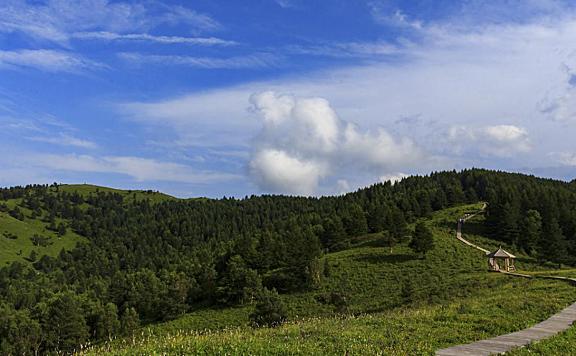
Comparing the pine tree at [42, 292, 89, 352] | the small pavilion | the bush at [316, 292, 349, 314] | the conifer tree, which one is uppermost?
the conifer tree

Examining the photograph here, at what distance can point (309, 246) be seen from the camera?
295 feet

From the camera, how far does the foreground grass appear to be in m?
12.4

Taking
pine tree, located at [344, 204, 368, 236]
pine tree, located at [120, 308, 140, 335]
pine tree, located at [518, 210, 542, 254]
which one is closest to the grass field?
pine tree, located at [120, 308, 140, 335]

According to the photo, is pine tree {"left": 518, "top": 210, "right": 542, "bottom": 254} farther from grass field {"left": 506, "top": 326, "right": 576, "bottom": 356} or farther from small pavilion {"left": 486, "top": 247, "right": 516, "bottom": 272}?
grass field {"left": 506, "top": 326, "right": 576, "bottom": 356}

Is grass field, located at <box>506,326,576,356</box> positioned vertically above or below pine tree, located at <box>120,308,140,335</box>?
above

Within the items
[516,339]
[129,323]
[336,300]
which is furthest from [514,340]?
[129,323]

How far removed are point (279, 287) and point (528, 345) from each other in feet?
253

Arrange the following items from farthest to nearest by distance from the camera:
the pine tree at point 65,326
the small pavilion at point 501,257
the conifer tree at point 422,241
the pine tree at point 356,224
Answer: the pine tree at point 356,224 < the conifer tree at point 422,241 < the pine tree at point 65,326 < the small pavilion at point 501,257

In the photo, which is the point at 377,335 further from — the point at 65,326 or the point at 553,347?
the point at 65,326

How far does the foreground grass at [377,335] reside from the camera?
1238cm

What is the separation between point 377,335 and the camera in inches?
599

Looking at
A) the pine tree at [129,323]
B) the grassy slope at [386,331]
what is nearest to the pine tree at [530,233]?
the grassy slope at [386,331]

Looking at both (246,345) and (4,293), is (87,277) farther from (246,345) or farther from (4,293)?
(246,345)

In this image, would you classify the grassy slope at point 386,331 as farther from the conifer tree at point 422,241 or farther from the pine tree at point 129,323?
the pine tree at point 129,323
